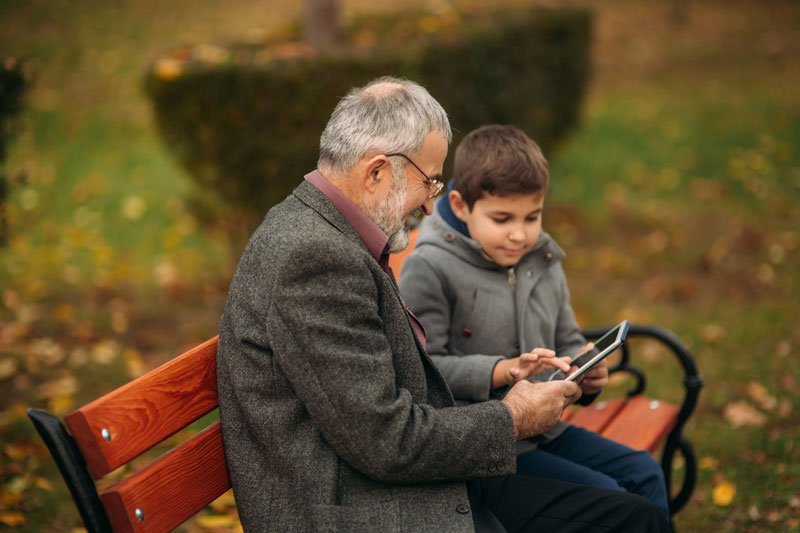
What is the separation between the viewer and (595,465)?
2963 mm

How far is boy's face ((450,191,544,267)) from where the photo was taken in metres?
2.84

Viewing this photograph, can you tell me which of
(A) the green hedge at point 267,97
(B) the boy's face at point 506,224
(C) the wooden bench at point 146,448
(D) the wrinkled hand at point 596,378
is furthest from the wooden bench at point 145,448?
(A) the green hedge at point 267,97

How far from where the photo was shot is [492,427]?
2232 mm

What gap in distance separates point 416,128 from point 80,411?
3.59 feet

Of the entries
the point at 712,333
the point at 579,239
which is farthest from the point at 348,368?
the point at 579,239

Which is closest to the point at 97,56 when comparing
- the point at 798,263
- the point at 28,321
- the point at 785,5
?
the point at 28,321

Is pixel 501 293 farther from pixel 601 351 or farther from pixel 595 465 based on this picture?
pixel 595 465

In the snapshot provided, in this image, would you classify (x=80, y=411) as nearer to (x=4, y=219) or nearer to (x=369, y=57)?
(x=4, y=219)

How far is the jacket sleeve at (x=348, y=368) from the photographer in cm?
203

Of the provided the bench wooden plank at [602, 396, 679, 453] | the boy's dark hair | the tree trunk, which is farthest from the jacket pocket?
the tree trunk

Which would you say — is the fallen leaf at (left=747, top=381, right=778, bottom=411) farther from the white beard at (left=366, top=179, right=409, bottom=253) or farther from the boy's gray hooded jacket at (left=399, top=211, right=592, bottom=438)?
the white beard at (left=366, top=179, right=409, bottom=253)

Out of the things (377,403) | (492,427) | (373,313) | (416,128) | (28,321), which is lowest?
(28,321)

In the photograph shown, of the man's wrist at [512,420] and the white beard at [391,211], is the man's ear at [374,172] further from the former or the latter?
the man's wrist at [512,420]

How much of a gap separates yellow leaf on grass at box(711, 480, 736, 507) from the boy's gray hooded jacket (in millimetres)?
1308
